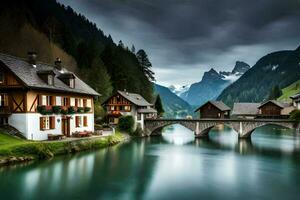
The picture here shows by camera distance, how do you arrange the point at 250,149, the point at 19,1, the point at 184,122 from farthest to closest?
the point at 19,1, the point at 184,122, the point at 250,149

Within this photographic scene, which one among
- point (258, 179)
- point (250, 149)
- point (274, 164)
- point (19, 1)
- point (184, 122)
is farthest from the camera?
point (19, 1)

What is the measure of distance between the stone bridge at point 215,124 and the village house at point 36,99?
2769 centimetres

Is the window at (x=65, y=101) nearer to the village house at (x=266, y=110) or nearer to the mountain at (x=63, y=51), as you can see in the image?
the mountain at (x=63, y=51)

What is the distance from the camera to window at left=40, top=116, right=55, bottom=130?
140 ft

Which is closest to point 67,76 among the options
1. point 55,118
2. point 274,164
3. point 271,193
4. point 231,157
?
point 55,118

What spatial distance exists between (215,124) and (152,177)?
43.4 meters

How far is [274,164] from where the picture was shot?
39.2 metres

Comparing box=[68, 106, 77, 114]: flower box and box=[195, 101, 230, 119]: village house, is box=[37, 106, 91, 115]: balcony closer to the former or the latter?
box=[68, 106, 77, 114]: flower box

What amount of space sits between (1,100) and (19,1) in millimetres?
59310

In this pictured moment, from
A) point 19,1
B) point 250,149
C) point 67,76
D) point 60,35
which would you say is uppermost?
point 19,1

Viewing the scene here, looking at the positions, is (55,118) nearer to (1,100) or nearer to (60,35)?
(1,100)

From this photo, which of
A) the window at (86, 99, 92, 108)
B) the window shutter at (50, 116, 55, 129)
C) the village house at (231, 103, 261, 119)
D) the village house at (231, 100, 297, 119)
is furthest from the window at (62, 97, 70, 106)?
the village house at (231, 103, 261, 119)

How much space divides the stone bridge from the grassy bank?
30811 millimetres

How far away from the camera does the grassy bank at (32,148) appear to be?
110ft
